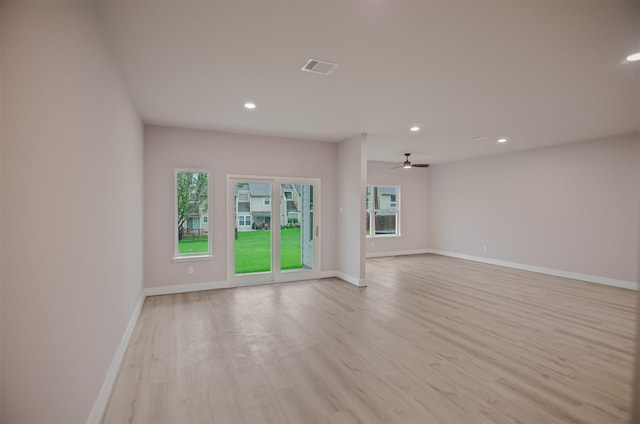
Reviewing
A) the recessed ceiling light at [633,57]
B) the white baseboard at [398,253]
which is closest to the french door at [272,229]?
the white baseboard at [398,253]

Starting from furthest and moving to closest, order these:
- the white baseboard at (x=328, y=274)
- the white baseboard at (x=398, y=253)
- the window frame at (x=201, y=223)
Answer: the white baseboard at (x=398, y=253), the white baseboard at (x=328, y=274), the window frame at (x=201, y=223)

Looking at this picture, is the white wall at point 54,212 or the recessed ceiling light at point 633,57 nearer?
the white wall at point 54,212

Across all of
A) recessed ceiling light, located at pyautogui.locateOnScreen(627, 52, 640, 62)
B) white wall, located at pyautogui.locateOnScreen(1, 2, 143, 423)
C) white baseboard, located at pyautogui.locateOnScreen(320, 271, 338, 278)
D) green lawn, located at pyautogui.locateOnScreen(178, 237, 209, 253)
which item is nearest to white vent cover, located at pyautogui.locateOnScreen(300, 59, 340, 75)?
white wall, located at pyautogui.locateOnScreen(1, 2, 143, 423)

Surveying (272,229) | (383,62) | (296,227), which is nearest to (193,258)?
(272,229)

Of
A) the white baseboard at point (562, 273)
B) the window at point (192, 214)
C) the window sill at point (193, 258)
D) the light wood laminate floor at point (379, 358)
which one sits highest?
the window at point (192, 214)

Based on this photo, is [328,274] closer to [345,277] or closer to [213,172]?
[345,277]

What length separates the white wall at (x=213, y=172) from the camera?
207 inches

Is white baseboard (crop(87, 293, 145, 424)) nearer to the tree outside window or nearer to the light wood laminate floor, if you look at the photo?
the light wood laminate floor

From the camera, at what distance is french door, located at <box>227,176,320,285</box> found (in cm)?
587

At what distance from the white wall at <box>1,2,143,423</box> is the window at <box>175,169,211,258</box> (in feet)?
9.99

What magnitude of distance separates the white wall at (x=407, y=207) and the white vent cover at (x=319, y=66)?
6218 millimetres

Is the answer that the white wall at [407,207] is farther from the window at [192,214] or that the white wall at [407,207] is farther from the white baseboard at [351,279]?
the window at [192,214]

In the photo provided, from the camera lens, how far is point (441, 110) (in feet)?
14.6

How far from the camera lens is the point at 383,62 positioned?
2.99 meters
